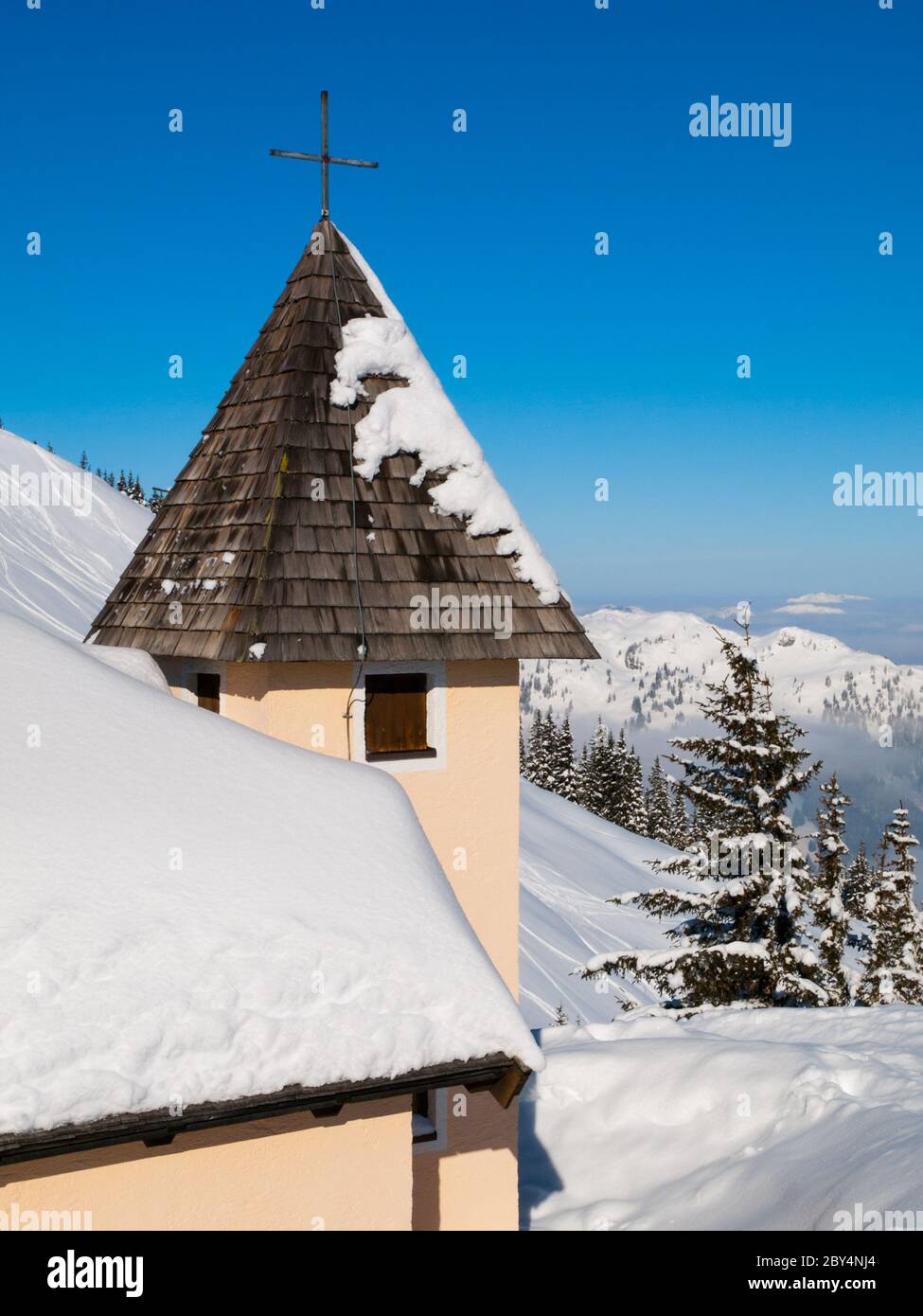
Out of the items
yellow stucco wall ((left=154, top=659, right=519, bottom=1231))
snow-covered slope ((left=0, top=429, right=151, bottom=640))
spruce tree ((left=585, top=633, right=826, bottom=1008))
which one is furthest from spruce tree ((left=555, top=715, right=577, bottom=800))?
A: yellow stucco wall ((left=154, top=659, right=519, bottom=1231))

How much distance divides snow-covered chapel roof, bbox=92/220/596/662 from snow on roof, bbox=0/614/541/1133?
1777mm

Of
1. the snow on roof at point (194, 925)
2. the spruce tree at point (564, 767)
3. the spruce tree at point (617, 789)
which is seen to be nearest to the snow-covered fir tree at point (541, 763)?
the spruce tree at point (564, 767)

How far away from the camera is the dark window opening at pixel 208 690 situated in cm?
868

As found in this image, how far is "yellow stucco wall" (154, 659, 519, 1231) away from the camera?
25.4ft

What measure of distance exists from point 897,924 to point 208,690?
28.5 metres

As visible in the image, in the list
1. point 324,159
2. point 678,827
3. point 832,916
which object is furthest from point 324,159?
point 678,827

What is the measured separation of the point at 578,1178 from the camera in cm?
1048

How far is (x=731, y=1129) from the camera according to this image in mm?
10219

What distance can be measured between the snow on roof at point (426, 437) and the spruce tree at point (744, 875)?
916cm

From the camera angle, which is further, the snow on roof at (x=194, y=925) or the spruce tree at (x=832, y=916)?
the spruce tree at (x=832, y=916)

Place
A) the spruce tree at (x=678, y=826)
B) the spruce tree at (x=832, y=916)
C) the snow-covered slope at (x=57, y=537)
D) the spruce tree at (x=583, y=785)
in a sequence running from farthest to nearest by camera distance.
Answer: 1. the spruce tree at (x=583, y=785)
2. the spruce tree at (x=678, y=826)
3. the snow-covered slope at (x=57, y=537)
4. the spruce tree at (x=832, y=916)

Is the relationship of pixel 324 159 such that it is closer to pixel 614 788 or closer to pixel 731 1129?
pixel 731 1129

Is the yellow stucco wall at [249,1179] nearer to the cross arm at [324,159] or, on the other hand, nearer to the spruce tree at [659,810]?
the cross arm at [324,159]
